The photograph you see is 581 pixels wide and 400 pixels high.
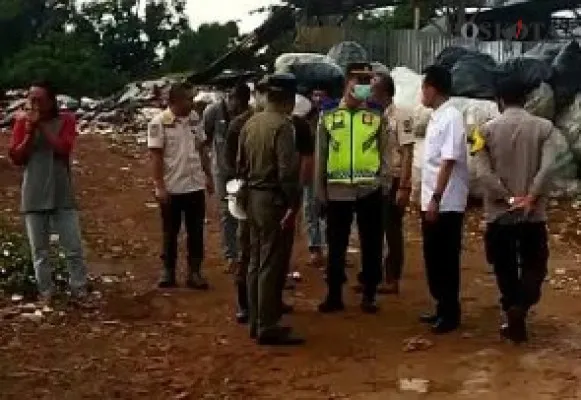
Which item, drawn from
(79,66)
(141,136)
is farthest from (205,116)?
(79,66)

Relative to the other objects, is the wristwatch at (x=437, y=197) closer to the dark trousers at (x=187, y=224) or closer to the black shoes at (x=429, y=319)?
the black shoes at (x=429, y=319)

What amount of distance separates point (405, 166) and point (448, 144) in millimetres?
926

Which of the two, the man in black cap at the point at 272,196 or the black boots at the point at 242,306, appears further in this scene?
the black boots at the point at 242,306

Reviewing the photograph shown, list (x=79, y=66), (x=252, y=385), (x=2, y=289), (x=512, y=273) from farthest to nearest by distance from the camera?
1. (x=79, y=66)
2. (x=2, y=289)
3. (x=512, y=273)
4. (x=252, y=385)

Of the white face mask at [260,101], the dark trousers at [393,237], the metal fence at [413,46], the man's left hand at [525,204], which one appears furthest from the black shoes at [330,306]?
the metal fence at [413,46]

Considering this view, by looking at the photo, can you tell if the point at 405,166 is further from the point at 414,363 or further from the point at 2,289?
the point at 2,289

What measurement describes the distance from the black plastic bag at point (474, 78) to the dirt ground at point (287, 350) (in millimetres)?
4324

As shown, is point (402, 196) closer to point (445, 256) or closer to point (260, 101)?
point (445, 256)

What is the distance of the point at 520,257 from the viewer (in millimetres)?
6379

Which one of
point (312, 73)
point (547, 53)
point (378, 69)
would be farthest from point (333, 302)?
point (547, 53)

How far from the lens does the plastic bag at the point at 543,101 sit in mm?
12633

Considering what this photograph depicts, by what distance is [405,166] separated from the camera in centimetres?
737

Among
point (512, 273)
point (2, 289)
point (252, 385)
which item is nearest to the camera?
point (252, 385)

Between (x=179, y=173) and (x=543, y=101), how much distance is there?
20.1 ft
